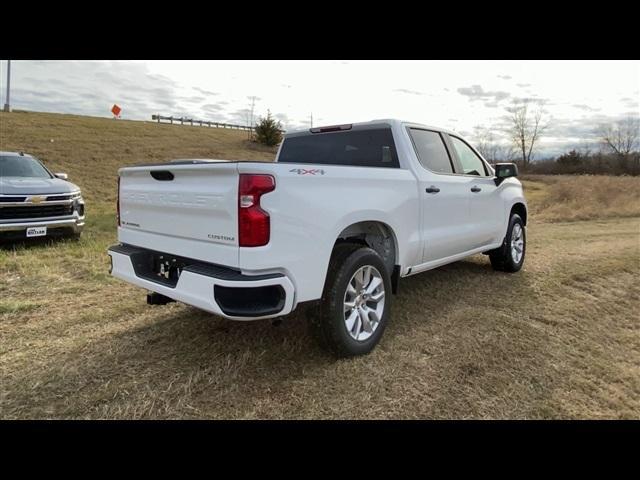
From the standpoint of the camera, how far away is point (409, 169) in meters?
3.97

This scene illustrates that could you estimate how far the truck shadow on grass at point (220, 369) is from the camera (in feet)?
9.07

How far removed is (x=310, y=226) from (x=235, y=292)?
66cm

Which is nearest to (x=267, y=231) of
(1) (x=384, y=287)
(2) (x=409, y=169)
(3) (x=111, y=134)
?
(1) (x=384, y=287)

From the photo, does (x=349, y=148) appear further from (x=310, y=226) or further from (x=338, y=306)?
(x=338, y=306)

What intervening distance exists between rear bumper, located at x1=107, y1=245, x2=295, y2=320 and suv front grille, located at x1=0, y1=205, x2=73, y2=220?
539 cm

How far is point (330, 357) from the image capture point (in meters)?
3.36

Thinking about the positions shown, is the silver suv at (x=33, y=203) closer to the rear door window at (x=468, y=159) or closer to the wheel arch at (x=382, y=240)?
the wheel arch at (x=382, y=240)

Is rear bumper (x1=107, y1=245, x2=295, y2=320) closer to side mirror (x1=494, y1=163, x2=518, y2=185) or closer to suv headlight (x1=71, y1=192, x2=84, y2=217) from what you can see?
side mirror (x1=494, y1=163, x2=518, y2=185)

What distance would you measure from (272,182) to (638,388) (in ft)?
9.82

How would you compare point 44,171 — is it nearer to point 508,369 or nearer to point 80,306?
point 80,306

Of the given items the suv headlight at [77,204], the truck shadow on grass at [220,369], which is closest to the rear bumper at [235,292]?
the truck shadow on grass at [220,369]

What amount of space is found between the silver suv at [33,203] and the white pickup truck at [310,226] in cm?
406

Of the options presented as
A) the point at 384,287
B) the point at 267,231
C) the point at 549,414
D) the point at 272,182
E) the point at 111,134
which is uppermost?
the point at 111,134

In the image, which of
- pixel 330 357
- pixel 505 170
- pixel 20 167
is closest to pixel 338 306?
pixel 330 357
